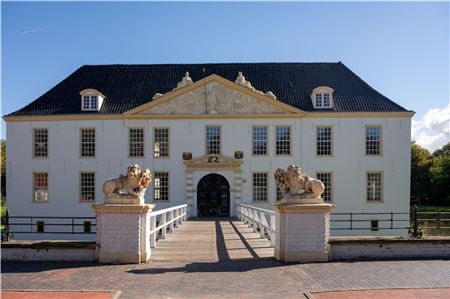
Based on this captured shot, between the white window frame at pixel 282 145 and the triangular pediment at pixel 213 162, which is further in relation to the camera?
the white window frame at pixel 282 145

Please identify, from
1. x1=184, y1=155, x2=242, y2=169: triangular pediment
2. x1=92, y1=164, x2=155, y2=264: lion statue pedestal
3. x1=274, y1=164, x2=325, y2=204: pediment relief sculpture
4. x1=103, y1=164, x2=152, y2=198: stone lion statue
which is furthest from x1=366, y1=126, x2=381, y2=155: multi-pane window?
x1=92, y1=164, x2=155, y2=264: lion statue pedestal

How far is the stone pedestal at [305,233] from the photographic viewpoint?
10.0 metres

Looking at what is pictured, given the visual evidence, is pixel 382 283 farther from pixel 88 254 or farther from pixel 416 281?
pixel 88 254

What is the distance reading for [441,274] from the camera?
28.6 feet

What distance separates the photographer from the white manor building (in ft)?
96.8

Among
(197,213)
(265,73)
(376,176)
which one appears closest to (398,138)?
(376,176)

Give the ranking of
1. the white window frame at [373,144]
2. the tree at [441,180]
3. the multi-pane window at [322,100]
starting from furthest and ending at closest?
the tree at [441,180] → the multi-pane window at [322,100] → the white window frame at [373,144]

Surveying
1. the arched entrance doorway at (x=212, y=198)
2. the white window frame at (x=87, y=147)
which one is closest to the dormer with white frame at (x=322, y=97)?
the arched entrance doorway at (x=212, y=198)

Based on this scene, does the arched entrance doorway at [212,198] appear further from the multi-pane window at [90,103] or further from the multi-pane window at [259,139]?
the multi-pane window at [90,103]

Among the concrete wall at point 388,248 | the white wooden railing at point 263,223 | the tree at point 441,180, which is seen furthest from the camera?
the tree at point 441,180

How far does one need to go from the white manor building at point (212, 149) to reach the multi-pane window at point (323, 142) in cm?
6

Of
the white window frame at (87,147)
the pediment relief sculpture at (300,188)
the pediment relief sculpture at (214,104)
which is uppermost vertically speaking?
the pediment relief sculpture at (214,104)

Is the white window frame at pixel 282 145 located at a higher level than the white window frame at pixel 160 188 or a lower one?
higher

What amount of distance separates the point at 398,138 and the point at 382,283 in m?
23.5
